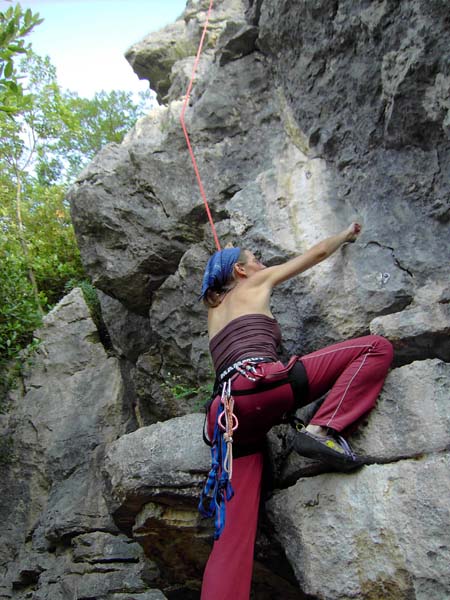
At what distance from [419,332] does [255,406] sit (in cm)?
121

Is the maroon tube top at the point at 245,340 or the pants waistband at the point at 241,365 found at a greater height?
the maroon tube top at the point at 245,340

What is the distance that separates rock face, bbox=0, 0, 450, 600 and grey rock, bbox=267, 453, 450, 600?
0.4 inches

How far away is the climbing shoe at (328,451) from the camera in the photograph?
11.6ft

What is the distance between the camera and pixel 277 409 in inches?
150

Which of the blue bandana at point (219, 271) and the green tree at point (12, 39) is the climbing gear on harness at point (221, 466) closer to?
the blue bandana at point (219, 271)

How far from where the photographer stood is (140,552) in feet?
18.7

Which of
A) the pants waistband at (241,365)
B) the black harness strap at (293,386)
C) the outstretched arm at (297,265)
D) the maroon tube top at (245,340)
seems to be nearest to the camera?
the black harness strap at (293,386)

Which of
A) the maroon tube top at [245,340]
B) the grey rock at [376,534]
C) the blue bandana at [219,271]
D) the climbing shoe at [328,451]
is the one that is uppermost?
the blue bandana at [219,271]

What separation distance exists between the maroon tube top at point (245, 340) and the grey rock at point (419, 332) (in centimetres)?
73

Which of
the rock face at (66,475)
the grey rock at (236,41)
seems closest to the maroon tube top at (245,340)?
the rock face at (66,475)

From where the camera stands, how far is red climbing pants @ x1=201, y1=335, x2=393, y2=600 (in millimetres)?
3537

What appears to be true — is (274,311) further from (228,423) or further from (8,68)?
(8,68)

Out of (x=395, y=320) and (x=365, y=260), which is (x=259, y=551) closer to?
(x=395, y=320)

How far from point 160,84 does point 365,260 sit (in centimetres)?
479
